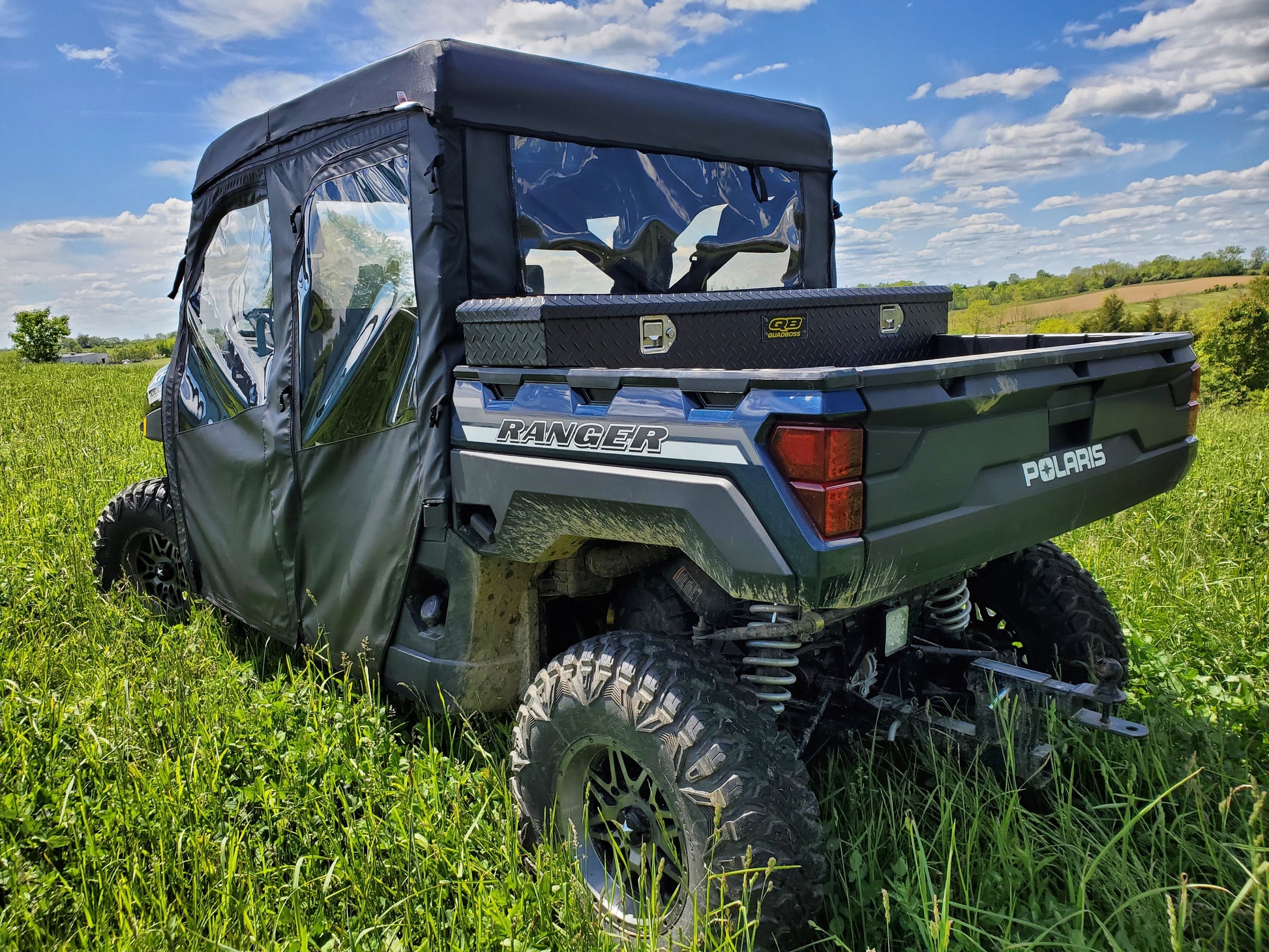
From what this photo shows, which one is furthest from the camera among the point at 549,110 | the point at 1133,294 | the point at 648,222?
the point at 1133,294

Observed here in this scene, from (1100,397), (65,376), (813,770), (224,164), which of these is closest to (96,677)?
(224,164)

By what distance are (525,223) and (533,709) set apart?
1.52 m

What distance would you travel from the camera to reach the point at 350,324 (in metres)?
3.19

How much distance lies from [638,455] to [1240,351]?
162 ft

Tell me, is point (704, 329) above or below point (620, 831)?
above

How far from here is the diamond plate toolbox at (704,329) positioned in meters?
2.53

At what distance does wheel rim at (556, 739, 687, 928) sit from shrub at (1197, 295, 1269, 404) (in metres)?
46.0

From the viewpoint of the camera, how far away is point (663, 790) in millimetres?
2186

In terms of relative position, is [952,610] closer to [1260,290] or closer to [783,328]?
[783,328]

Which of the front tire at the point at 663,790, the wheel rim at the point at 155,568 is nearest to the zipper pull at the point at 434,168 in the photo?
the front tire at the point at 663,790

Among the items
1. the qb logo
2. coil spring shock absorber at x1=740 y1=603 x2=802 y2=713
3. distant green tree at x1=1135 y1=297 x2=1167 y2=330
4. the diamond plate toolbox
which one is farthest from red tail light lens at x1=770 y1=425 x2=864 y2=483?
distant green tree at x1=1135 y1=297 x2=1167 y2=330

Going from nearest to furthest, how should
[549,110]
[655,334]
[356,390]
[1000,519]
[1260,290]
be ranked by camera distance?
1. [1000,519]
2. [655,334]
3. [549,110]
4. [356,390]
5. [1260,290]

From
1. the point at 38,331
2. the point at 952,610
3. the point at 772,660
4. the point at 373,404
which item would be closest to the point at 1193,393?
the point at 952,610

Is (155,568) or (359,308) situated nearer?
(359,308)
